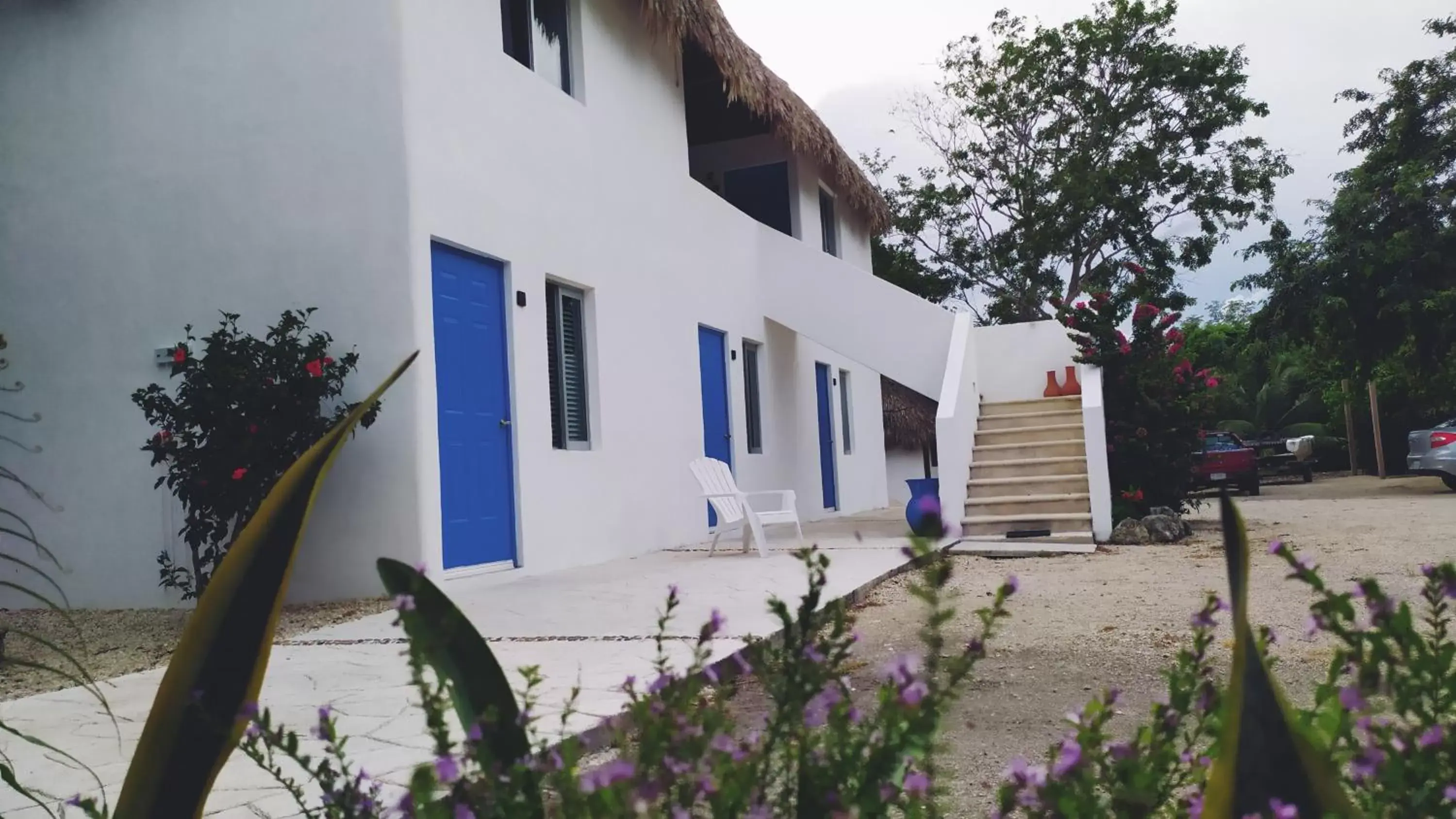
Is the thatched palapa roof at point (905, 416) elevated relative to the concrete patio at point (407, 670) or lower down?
elevated

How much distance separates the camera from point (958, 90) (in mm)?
22000

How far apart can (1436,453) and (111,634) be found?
47.0 feet

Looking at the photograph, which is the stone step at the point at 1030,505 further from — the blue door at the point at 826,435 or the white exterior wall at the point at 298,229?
the blue door at the point at 826,435

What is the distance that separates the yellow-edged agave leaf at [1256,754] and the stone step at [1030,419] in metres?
10.0

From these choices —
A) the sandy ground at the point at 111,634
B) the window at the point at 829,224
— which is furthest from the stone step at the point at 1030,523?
the window at the point at 829,224

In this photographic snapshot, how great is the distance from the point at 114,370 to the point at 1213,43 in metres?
19.1

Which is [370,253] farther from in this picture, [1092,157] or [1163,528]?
[1092,157]

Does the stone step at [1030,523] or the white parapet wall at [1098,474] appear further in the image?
the stone step at [1030,523]

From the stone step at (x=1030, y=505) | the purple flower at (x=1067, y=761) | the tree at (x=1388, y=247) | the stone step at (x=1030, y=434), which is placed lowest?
the stone step at (x=1030, y=505)

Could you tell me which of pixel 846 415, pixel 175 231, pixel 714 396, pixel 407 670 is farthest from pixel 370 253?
pixel 846 415

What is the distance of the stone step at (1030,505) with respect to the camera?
9133 mm

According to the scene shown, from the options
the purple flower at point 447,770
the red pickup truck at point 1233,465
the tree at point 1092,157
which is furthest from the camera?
the tree at point 1092,157

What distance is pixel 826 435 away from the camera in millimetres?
13711

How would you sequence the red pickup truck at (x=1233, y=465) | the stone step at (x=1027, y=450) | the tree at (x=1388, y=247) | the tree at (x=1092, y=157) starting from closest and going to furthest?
the stone step at (x=1027, y=450) → the tree at (x=1388, y=247) → the red pickup truck at (x=1233, y=465) → the tree at (x=1092, y=157)
